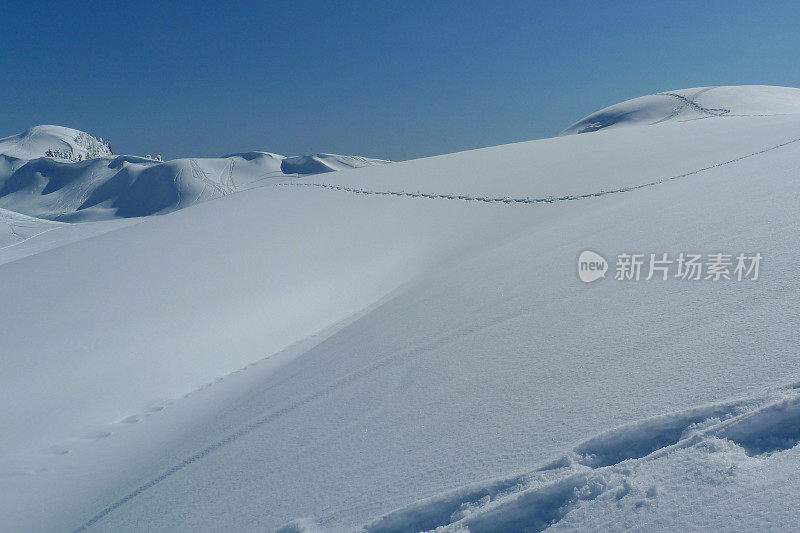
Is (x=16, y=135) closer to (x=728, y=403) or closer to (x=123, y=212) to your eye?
(x=123, y=212)

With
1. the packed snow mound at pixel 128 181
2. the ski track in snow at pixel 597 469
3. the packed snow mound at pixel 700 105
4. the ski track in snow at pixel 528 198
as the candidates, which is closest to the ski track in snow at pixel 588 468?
the ski track in snow at pixel 597 469

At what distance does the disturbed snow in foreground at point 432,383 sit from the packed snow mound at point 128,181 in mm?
55443

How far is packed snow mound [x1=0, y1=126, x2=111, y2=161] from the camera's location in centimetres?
8968

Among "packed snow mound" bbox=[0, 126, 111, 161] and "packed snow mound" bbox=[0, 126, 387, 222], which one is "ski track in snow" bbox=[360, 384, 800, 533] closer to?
"packed snow mound" bbox=[0, 126, 387, 222]

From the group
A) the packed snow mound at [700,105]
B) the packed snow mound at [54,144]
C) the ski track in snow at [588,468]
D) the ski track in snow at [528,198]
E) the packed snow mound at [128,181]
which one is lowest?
the ski track in snow at [588,468]

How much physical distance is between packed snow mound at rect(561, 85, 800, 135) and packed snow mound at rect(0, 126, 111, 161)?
281ft

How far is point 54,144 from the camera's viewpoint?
3693 inches

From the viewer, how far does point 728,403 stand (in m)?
1.63

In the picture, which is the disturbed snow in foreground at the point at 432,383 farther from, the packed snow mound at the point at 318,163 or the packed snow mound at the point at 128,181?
the packed snow mound at the point at 318,163

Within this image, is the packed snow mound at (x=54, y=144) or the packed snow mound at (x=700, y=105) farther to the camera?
the packed snow mound at (x=54, y=144)

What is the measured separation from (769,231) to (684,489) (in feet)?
7.70

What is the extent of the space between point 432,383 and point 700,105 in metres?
39.3

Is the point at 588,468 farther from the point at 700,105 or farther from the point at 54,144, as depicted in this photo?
the point at 54,144

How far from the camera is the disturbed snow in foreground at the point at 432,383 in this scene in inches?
62.8
